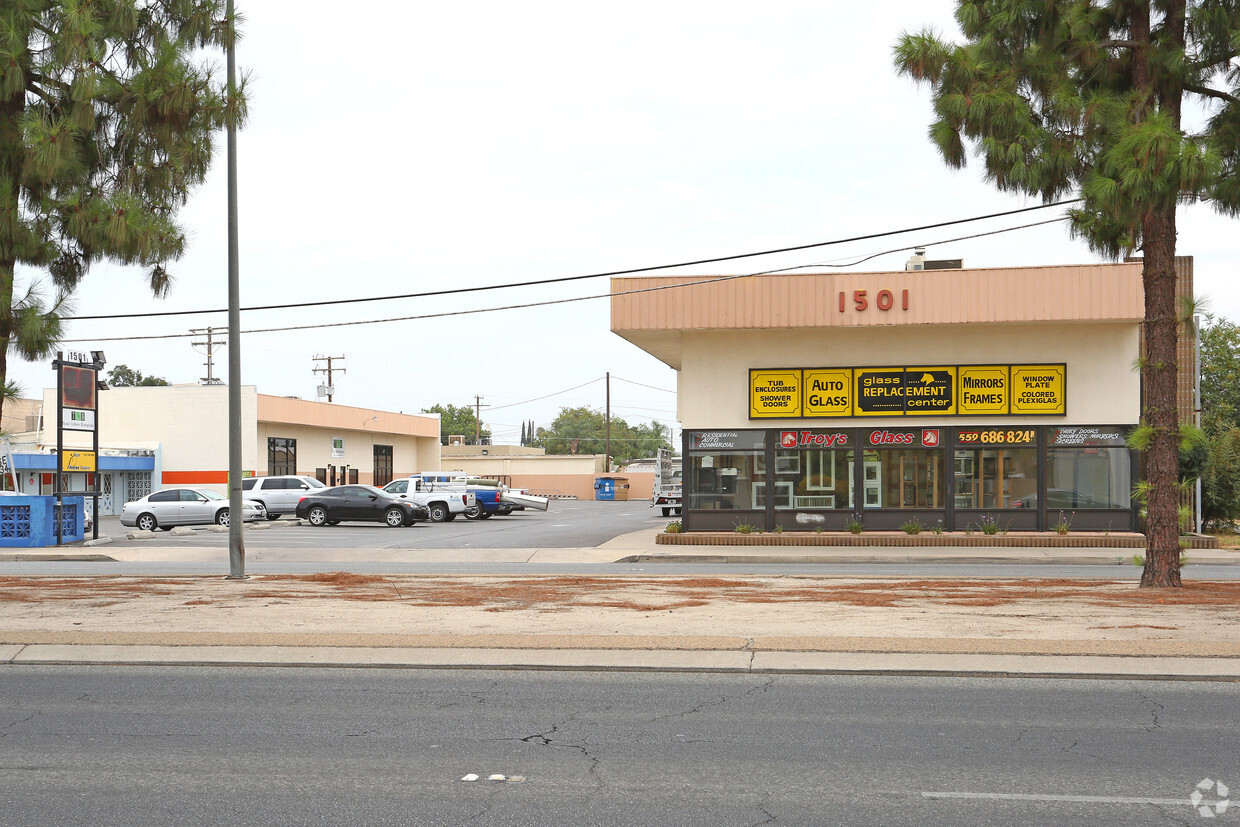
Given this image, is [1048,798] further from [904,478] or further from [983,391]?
[983,391]

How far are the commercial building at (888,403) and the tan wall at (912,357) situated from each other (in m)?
0.03

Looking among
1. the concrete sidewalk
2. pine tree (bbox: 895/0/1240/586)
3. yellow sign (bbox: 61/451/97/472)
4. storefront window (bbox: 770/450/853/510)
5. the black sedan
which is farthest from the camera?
the black sedan

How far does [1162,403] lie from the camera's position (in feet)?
48.6

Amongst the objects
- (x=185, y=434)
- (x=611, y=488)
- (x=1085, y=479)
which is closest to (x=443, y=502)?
(x=185, y=434)

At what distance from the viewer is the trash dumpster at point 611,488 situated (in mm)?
76688

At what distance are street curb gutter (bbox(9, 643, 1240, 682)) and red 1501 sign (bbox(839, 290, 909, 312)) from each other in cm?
1699

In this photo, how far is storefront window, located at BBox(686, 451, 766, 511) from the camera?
27.5 meters

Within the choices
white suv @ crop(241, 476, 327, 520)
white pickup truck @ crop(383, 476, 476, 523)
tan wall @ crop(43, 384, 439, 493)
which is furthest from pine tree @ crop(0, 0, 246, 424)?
tan wall @ crop(43, 384, 439, 493)

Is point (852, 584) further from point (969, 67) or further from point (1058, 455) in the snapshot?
point (1058, 455)

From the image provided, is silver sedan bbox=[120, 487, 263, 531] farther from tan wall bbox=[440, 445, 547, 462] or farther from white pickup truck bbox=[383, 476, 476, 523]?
tan wall bbox=[440, 445, 547, 462]

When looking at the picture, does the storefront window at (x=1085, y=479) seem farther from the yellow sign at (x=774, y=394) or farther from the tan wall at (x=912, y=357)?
the yellow sign at (x=774, y=394)

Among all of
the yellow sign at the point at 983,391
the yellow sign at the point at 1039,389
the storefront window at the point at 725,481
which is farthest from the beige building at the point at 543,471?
the yellow sign at the point at 1039,389

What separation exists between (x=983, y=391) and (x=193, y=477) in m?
39.1

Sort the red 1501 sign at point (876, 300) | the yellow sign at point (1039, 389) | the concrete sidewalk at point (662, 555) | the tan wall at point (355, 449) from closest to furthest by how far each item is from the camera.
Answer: the concrete sidewalk at point (662, 555), the red 1501 sign at point (876, 300), the yellow sign at point (1039, 389), the tan wall at point (355, 449)
